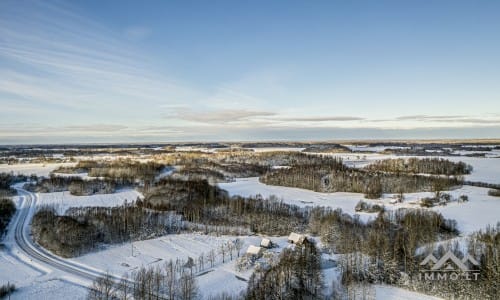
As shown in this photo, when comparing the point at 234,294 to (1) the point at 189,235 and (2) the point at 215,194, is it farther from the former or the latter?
(2) the point at 215,194

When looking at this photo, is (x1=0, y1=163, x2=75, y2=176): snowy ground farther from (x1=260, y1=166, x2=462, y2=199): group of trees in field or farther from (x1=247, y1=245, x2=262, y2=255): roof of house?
(x1=247, y1=245, x2=262, y2=255): roof of house

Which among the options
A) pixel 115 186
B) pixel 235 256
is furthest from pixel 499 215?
pixel 115 186

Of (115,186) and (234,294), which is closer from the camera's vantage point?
(234,294)

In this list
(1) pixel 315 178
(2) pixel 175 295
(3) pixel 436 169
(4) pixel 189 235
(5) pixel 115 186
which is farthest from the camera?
(3) pixel 436 169

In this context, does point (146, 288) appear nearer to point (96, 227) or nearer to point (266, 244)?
point (266, 244)

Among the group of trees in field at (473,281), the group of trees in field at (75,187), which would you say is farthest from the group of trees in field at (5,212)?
the group of trees in field at (473,281)

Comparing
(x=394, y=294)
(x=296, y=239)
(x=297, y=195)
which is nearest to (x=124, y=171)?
(x=297, y=195)

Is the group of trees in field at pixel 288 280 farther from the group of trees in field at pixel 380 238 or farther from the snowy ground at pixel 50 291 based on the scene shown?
the snowy ground at pixel 50 291

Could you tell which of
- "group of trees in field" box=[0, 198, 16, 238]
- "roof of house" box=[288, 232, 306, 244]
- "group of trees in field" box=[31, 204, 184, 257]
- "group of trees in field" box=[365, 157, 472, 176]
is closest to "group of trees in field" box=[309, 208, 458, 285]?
"roof of house" box=[288, 232, 306, 244]
